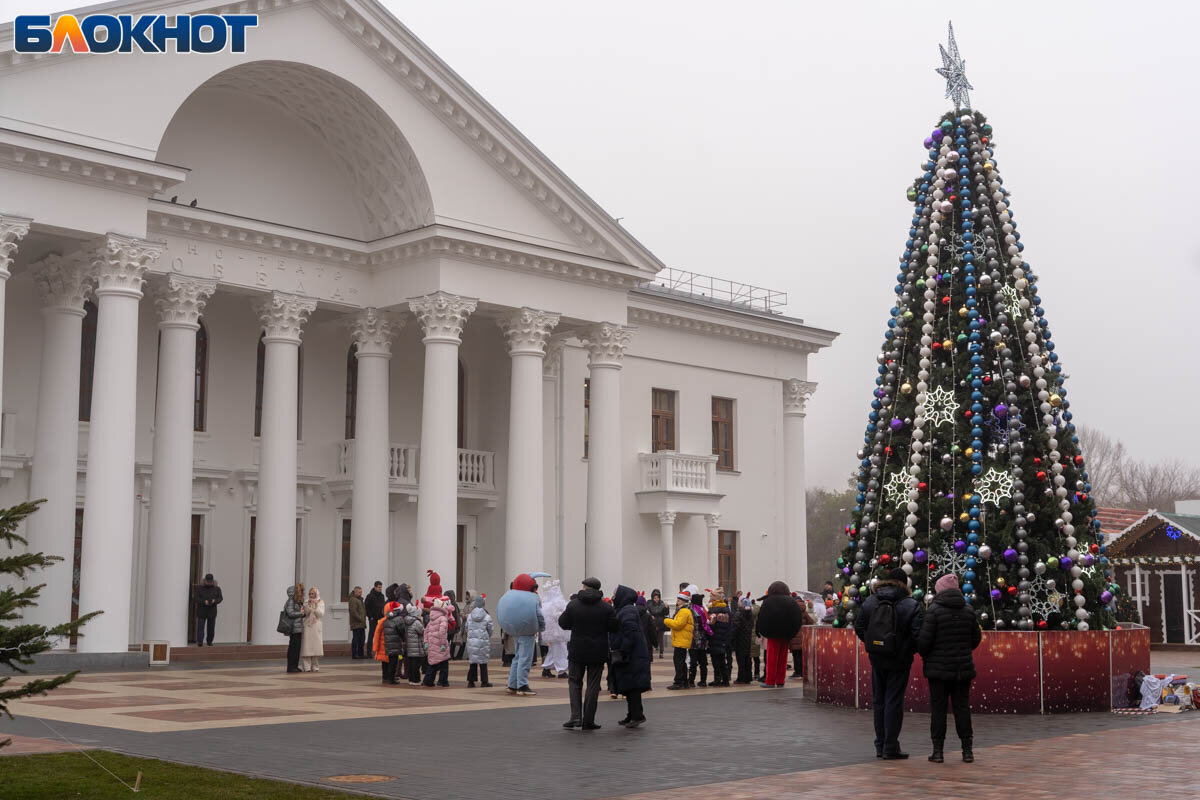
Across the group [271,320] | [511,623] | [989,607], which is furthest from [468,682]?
[271,320]

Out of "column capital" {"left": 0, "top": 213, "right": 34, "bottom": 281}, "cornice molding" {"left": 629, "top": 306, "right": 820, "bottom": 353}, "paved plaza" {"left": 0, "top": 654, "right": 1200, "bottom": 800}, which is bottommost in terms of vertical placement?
"paved plaza" {"left": 0, "top": 654, "right": 1200, "bottom": 800}

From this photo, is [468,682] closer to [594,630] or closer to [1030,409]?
[594,630]

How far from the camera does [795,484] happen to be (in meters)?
41.6

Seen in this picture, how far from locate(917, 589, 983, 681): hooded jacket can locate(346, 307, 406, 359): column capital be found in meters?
20.8

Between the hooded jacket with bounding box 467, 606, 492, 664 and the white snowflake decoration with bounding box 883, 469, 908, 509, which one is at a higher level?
the white snowflake decoration with bounding box 883, 469, 908, 509

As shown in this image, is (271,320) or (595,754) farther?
(271,320)

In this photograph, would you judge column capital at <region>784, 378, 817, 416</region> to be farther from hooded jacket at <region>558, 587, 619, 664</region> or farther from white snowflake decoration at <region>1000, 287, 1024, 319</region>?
hooded jacket at <region>558, 587, 619, 664</region>

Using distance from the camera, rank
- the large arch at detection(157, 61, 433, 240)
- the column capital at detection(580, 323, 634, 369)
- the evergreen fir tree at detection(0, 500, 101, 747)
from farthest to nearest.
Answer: the column capital at detection(580, 323, 634, 369) < the large arch at detection(157, 61, 433, 240) < the evergreen fir tree at detection(0, 500, 101, 747)

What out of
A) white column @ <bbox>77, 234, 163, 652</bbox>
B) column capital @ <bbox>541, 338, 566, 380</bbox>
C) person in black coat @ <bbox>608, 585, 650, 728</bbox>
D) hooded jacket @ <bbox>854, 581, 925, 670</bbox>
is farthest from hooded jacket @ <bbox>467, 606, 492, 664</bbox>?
column capital @ <bbox>541, 338, 566, 380</bbox>

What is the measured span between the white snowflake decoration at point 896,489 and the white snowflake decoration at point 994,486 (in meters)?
0.89

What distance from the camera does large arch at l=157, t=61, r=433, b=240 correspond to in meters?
29.1

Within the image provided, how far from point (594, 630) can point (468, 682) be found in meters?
7.18

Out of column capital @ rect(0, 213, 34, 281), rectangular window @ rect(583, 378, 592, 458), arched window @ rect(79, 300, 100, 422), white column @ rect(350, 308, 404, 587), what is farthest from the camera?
rectangular window @ rect(583, 378, 592, 458)

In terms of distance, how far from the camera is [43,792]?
30.0 ft
